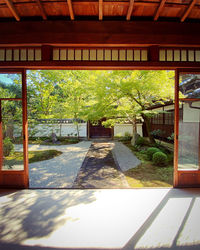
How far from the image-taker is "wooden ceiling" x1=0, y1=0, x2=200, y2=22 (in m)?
2.42

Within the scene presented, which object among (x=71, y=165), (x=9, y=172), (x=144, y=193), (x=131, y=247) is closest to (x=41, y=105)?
(x=71, y=165)

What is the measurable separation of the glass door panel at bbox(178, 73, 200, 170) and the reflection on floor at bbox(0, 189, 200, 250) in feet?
2.15

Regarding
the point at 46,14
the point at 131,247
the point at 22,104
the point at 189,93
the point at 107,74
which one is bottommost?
the point at 131,247

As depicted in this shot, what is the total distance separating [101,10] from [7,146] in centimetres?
364

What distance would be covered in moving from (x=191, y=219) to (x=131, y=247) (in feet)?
3.94

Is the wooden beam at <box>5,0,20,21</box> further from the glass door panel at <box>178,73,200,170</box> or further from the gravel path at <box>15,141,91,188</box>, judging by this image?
the glass door panel at <box>178,73,200,170</box>

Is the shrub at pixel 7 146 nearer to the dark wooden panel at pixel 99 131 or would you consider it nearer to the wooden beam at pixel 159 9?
the wooden beam at pixel 159 9

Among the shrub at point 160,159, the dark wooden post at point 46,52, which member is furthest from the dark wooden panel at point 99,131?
the dark wooden post at point 46,52

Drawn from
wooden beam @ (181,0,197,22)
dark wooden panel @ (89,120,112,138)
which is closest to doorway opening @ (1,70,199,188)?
wooden beam @ (181,0,197,22)

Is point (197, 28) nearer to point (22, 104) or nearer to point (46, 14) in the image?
point (46, 14)

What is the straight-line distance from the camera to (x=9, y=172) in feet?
10.5

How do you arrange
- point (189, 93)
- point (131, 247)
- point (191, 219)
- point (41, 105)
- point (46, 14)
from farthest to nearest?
1. point (41, 105)
2. point (189, 93)
3. point (46, 14)
4. point (191, 219)
5. point (131, 247)

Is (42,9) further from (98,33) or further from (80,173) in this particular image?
(80,173)

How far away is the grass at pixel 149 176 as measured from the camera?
3584 millimetres
